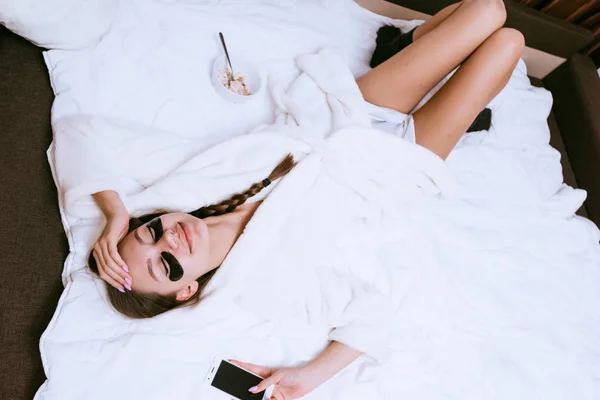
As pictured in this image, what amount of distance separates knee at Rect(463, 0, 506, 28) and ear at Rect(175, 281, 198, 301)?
1.23 meters

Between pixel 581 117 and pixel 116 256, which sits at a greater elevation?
pixel 581 117

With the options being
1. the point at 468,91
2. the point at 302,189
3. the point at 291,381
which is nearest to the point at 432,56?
the point at 468,91

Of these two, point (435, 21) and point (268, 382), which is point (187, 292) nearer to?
point (268, 382)

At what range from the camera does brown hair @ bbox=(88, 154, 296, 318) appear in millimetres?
1043

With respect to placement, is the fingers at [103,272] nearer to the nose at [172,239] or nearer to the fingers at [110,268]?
the fingers at [110,268]

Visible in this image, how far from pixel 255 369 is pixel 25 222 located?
0.71 meters

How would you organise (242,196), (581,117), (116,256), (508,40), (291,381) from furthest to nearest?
(581,117), (508,40), (242,196), (291,381), (116,256)

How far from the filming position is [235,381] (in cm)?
106

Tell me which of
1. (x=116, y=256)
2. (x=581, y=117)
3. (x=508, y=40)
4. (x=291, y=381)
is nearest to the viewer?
(x=116, y=256)

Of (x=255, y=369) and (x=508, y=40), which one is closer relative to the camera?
(x=255, y=369)

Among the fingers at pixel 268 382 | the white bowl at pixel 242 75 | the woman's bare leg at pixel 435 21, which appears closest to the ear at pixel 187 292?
the fingers at pixel 268 382

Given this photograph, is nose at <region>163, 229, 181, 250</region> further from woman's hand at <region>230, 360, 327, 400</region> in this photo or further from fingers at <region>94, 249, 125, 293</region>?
woman's hand at <region>230, 360, 327, 400</region>

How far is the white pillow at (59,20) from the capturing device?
1075mm

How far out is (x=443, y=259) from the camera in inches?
53.3
